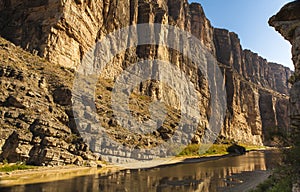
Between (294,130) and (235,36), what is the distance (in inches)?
6968

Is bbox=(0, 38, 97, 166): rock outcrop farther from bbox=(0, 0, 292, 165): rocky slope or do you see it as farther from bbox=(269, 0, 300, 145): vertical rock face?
bbox=(269, 0, 300, 145): vertical rock face

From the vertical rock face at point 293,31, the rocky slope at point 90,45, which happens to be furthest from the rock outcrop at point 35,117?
the vertical rock face at point 293,31

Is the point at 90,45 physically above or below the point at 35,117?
above

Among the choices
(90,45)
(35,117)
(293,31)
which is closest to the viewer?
(293,31)

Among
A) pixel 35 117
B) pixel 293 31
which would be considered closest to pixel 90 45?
pixel 35 117

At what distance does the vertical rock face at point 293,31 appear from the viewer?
11320mm

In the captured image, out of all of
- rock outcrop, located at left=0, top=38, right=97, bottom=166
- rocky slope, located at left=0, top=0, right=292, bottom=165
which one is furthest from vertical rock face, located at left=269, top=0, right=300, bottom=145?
rock outcrop, located at left=0, top=38, right=97, bottom=166

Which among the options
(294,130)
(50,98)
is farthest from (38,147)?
(294,130)

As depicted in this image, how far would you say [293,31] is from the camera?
14.5 metres

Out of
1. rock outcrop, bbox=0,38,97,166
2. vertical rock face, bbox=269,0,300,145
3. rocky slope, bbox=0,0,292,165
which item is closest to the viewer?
vertical rock face, bbox=269,0,300,145

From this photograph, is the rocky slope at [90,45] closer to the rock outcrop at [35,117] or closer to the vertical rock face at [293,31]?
the rock outcrop at [35,117]

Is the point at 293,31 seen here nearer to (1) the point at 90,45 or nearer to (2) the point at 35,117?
(2) the point at 35,117

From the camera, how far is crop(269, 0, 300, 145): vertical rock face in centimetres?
1132

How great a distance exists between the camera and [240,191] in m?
21.2
